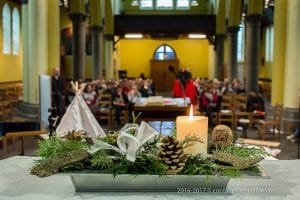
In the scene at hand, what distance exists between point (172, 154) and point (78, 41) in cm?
1777

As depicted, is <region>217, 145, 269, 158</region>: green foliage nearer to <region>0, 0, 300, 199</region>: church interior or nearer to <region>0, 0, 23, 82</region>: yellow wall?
<region>0, 0, 300, 199</region>: church interior

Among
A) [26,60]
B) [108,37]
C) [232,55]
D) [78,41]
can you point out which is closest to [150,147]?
[26,60]

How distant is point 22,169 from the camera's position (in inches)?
84.8

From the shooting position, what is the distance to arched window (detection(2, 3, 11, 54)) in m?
22.1

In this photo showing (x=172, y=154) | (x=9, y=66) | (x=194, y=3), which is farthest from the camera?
(x=194, y=3)

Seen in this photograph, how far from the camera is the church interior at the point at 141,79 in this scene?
9406 mm

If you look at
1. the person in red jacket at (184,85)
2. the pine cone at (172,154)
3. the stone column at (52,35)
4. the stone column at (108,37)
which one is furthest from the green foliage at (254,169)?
the stone column at (108,37)

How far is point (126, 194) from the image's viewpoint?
1.74 m

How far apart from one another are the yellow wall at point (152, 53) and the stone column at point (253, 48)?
17733mm

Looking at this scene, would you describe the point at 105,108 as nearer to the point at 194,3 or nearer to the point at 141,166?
the point at 141,166

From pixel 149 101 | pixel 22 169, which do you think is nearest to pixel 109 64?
pixel 149 101

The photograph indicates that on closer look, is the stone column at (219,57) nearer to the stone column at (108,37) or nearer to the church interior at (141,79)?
the church interior at (141,79)

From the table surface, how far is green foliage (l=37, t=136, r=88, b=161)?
0.31ft

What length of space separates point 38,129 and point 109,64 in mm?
21040
